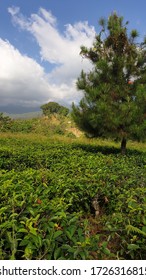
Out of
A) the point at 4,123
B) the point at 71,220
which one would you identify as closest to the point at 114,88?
the point at 71,220

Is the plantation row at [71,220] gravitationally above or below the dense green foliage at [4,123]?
below

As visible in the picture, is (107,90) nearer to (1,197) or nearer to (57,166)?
(57,166)

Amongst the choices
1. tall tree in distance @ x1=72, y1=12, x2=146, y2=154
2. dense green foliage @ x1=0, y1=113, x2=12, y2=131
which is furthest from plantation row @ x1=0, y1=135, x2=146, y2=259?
dense green foliage @ x1=0, y1=113, x2=12, y2=131

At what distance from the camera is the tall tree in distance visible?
9078mm

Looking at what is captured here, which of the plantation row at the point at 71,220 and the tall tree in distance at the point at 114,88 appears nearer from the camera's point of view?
the plantation row at the point at 71,220

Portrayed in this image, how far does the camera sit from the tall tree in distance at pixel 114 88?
29.8 feet

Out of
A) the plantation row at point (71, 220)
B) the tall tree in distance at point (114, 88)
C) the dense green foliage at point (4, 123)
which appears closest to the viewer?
the plantation row at point (71, 220)

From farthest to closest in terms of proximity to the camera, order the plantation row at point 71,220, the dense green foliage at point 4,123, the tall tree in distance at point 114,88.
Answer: the dense green foliage at point 4,123, the tall tree in distance at point 114,88, the plantation row at point 71,220

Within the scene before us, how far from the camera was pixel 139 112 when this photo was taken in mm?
9148

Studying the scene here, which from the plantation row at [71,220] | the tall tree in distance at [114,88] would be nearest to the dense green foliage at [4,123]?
the tall tree in distance at [114,88]

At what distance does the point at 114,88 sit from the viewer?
380 inches

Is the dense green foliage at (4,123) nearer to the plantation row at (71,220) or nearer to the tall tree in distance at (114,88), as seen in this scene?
the tall tree in distance at (114,88)

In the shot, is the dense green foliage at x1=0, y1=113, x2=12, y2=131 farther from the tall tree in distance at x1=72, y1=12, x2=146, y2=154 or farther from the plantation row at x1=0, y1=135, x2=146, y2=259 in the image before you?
the plantation row at x1=0, y1=135, x2=146, y2=259

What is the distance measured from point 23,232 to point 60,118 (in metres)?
25.0
